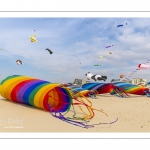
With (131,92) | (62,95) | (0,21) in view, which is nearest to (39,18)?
(0,21)

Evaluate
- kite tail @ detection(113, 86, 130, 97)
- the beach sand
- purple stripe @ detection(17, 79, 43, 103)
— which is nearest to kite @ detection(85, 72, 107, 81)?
kite tail @ detection(113, 86, 130, 97)

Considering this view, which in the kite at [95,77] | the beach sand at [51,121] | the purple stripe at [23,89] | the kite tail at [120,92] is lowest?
the beach sand at [51,121]

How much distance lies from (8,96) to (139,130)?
400cm

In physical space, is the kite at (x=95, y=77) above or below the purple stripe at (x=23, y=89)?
above

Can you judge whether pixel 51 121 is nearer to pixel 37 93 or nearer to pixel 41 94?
pixel 41 94

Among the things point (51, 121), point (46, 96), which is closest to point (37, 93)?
point (46, 96)

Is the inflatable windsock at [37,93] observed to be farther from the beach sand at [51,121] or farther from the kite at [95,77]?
the kite at [95,77]

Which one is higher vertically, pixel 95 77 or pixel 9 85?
pixel 95 77

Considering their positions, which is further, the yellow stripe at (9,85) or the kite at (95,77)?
the kite at (95,77)

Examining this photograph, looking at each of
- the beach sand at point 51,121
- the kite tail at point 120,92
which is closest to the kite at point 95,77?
the kite tail at point 120,92

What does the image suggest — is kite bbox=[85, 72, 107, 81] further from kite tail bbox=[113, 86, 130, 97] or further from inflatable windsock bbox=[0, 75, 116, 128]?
inflatable windsock bbox=[0, 75, 116, 128]

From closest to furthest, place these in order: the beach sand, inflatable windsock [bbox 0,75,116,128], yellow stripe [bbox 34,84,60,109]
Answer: the beach sand → inflatable windsock [bbox 0,75,116,128] → yellow stripe [bbox 34,84,60,109]

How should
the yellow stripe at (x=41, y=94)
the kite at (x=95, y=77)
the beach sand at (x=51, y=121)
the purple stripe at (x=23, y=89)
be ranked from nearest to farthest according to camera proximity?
1. the beach sand at (x=51, y=121)
2. the yellow stripe at (x=41, y=94)
3. the purple stripe at (x=23, y=89)
4. the kite at (x=95, y=77)
